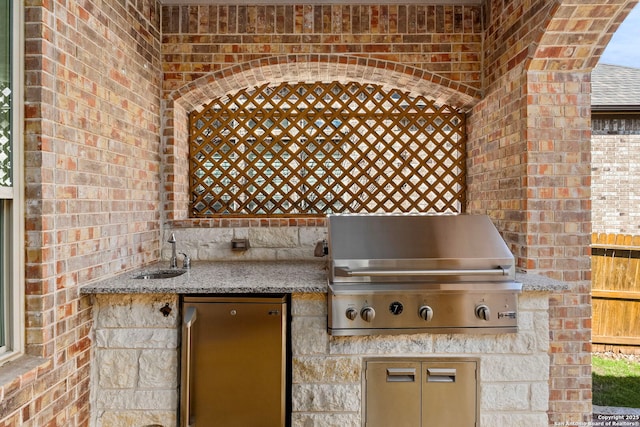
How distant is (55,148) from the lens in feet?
6.45

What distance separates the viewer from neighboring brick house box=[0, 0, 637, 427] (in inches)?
75.3

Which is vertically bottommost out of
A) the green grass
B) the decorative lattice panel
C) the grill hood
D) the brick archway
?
the green grass

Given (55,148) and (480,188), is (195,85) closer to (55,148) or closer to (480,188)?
(55,148)

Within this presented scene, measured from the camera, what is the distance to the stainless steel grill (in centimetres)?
226

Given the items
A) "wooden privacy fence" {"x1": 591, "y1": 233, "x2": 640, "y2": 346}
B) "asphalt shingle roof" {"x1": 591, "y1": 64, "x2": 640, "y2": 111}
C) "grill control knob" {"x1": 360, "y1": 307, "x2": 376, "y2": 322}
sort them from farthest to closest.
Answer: "wooden privacy fence" {"x1": 591, "y1": 233, "x2": 640, "y2": 346}
"asphalt shingle roof" {"x1": 591, "y1": 64, "x2": 640, "y2": 111}
"grill control knob" {"x1": 360, "y1": 307, "x2": 376, "y2": 322}

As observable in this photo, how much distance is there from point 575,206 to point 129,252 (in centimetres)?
298

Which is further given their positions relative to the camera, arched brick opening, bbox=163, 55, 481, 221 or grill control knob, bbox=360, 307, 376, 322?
arched brick opening, bbox=163, 55, 481, 221

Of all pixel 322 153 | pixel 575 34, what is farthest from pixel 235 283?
pixel 575 34

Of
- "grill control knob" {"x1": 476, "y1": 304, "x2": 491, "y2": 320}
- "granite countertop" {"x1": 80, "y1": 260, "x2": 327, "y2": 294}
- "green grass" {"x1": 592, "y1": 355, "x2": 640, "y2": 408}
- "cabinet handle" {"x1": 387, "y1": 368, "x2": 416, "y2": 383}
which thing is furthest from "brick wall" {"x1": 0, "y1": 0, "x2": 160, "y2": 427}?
"green grass" {"x1": 592, "y1": 355, "x2": 640, "y2": 408}

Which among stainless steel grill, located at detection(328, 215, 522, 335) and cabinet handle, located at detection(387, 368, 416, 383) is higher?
stainless steel grill, located at detection(328, 215, 522, 335)

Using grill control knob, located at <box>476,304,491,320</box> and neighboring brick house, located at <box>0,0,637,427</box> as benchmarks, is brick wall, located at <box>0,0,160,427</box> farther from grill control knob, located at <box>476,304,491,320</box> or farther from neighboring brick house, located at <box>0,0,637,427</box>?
grill control knob, located at <box>476,304,491,320</box>

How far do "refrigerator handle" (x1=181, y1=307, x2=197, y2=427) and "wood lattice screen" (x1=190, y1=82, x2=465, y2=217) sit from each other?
1.34 m

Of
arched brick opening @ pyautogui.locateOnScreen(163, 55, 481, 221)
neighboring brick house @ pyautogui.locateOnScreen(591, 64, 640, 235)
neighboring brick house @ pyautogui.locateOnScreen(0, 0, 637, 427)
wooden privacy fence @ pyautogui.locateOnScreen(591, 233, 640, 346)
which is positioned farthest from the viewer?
Result: neighboring brick house @ pyautogui.locateOnScreen(591, 64, 640, 235)

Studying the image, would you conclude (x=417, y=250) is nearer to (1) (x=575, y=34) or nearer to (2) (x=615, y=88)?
(1) (x=575, y=34)
